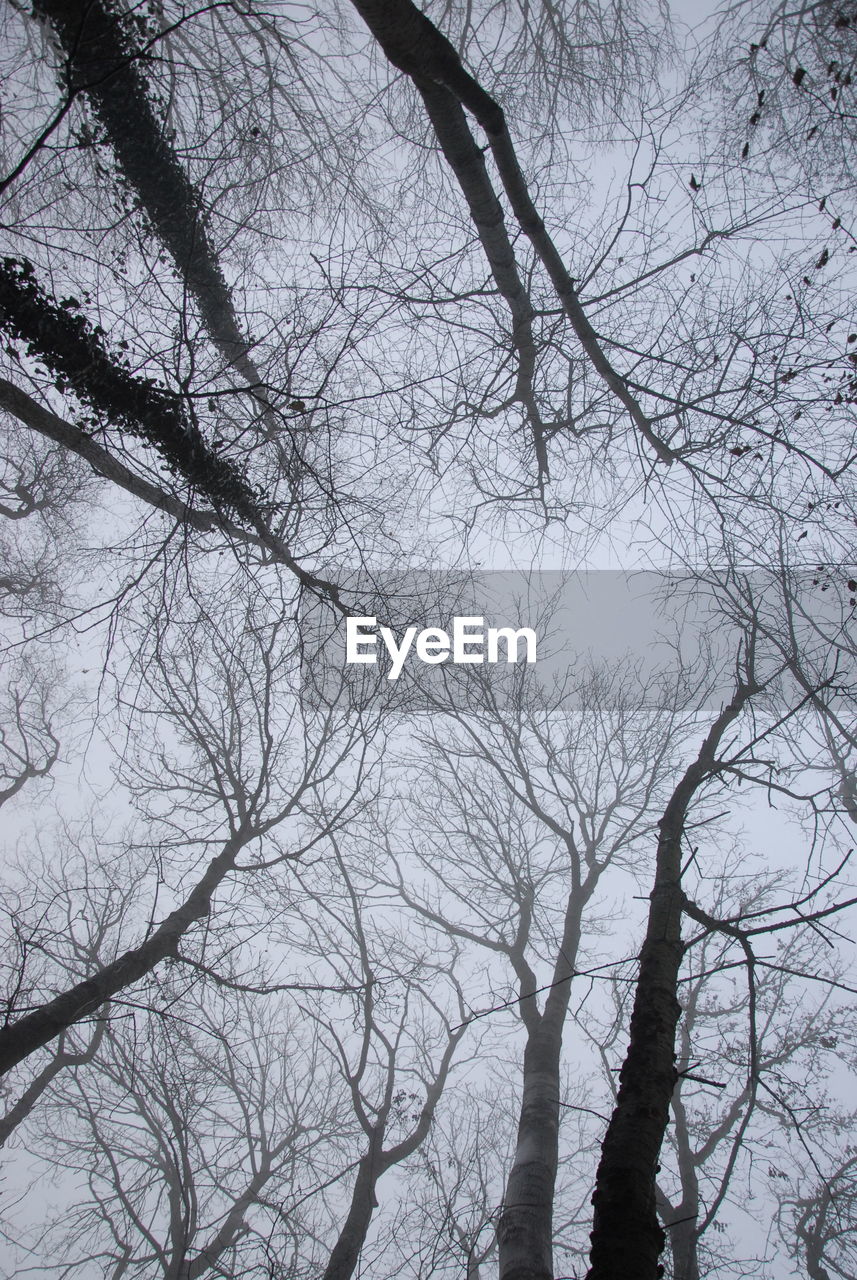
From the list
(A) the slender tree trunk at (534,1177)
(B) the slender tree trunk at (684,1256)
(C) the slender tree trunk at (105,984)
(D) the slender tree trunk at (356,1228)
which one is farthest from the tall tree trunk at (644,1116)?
(D) the slender tree trunk at (356,1228)

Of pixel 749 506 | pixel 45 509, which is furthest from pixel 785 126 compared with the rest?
pixel 45 509

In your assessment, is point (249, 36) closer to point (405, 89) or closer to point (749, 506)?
point (405, 89)

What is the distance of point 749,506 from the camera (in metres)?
3.68

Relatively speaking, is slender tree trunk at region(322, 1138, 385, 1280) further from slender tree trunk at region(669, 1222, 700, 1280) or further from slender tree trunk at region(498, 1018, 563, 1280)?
slender tree trunk at region(669, 1222, 700, 1280)

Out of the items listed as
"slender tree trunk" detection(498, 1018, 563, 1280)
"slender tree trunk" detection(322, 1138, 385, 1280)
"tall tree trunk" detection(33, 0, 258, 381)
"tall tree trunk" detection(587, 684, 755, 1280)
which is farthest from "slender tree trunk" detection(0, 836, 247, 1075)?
"tall tree trunk" detection(33, 0, 258, 381)

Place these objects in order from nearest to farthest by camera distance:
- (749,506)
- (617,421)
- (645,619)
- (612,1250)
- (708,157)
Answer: (612,1250) < (708,157) < (749,506) < (617,421) < (645,619)

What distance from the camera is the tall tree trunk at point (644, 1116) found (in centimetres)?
161

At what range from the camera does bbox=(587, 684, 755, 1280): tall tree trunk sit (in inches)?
63.4

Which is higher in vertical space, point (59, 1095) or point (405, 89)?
point (405, 89)

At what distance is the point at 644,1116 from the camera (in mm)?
1862

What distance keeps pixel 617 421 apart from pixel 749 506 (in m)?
0.89

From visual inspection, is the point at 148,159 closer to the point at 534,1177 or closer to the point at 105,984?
the point at 105,984

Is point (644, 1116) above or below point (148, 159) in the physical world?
below

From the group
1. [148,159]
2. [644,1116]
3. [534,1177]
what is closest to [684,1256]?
[534,1177]
